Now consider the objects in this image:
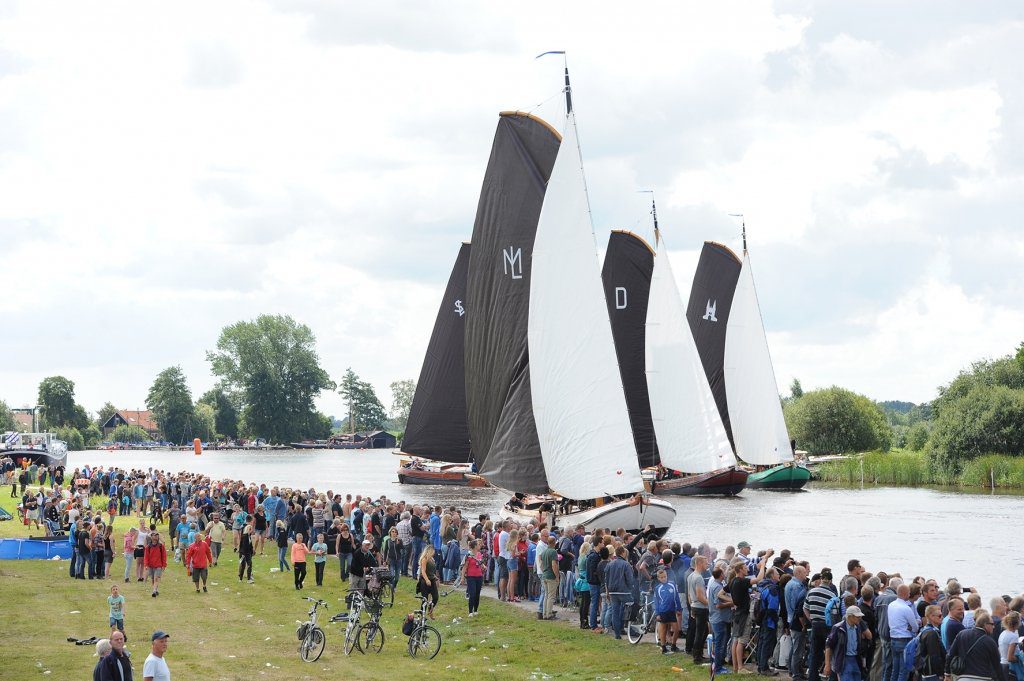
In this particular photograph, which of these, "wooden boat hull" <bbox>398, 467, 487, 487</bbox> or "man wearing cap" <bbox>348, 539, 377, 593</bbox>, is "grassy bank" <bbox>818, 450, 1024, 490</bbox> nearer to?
"wooden boat hull" <bbox>398, 467, 487, 487</bbox>

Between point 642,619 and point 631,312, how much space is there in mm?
37414

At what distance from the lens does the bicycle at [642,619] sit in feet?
69.3

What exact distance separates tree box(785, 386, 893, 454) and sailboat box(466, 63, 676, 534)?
182 feet

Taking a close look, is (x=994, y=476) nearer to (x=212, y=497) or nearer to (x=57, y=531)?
(x=212, y=497)

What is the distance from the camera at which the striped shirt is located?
17.1 m

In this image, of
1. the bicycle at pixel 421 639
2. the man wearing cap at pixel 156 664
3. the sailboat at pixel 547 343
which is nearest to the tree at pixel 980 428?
the sailboat at pixel 547 343

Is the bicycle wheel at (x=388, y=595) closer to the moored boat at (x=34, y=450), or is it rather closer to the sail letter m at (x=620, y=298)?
the sail letter m at (x=620, y=298)

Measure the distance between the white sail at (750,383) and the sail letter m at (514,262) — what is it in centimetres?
3649

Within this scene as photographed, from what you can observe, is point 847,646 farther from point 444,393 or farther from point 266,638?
point 444,393

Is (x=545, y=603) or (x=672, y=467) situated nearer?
(x=545, y=603)

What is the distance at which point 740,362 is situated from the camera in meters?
70.2

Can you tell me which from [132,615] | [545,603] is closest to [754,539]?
[545,603]

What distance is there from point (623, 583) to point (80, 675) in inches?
367

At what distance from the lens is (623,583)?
70.0 ft
